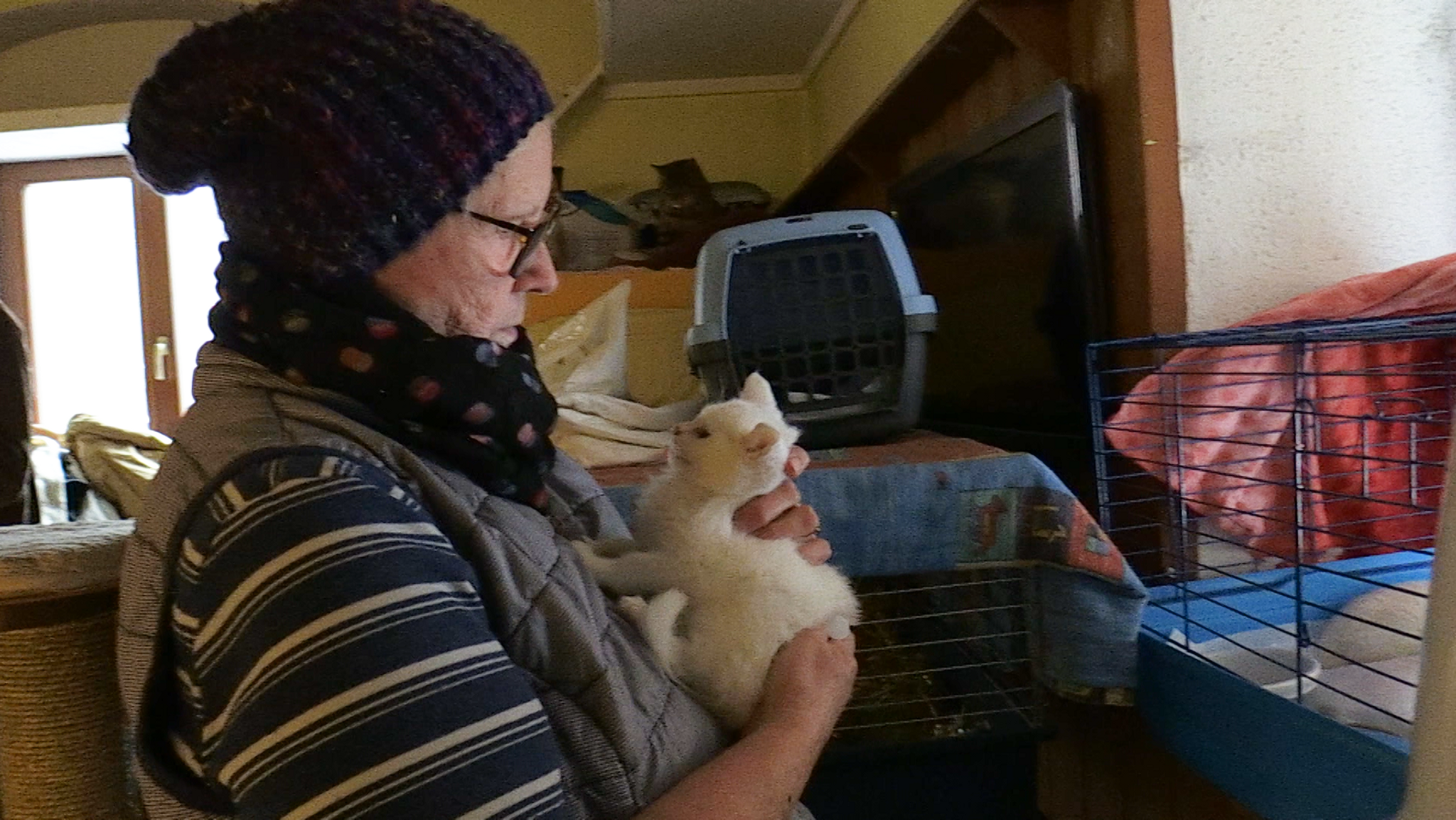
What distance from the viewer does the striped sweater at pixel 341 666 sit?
1.52 feet

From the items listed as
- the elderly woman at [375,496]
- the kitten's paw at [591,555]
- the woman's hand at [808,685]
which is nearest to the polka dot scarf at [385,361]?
the elderly woman at [375,496]

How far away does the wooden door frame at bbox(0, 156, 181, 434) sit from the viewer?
3.54 meters

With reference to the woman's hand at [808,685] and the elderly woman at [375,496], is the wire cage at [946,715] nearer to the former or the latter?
the woman's hand at [808,685]

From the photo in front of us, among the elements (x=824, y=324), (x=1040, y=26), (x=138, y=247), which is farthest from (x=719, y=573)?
(x=138, y=247)

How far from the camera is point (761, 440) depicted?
891 millimetres

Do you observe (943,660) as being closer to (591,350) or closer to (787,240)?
(787,240)

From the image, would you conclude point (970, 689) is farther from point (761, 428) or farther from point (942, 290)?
point (942, 290)

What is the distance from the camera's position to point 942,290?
176 cm

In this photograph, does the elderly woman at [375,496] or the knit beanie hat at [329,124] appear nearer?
the elderly woman at [375,496]

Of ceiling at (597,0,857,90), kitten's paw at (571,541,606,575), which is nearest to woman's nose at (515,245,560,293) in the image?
kitten's paw at (571,541,606,575)

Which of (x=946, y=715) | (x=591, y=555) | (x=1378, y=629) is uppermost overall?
(x=591, y=555)

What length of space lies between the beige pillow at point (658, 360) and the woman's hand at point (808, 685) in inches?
29.3

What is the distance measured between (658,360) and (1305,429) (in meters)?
1.00

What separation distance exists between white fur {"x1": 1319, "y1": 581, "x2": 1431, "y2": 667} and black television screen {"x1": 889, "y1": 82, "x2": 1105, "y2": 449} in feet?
1.33
